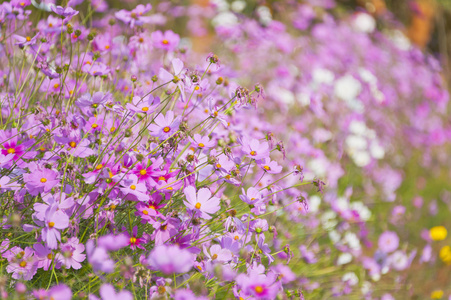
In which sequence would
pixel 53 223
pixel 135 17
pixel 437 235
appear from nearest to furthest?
1. pixel 53 223
2. pixel 135 17
3. pixel 437 235

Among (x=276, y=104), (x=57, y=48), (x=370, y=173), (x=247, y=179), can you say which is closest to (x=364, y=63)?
(x=370, y=173)

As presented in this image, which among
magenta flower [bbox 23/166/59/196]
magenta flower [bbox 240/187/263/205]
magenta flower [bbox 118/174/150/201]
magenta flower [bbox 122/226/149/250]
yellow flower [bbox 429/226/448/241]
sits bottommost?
yellow flower [bbox 429/226/448/241]

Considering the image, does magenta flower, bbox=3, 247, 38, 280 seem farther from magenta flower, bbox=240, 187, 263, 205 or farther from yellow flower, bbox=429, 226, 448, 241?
yellow flower, bbox=429, 226, 448, 241

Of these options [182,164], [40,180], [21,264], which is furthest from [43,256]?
[182,164]

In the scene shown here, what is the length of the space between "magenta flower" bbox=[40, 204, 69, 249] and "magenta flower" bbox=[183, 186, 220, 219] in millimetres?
337

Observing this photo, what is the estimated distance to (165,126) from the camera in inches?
54.6

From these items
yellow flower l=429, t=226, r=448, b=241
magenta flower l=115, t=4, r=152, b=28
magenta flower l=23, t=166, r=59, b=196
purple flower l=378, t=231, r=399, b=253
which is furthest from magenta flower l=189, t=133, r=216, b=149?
yellow flower l=429, t=226, r=448, b=241

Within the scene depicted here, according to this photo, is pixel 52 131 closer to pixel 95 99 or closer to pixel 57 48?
pixel 95 99

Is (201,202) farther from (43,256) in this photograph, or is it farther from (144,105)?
(43,256)

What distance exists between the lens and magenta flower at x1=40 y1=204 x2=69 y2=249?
44.5 inches

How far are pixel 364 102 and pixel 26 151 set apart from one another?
3.82 meters

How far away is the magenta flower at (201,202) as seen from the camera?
127 cm

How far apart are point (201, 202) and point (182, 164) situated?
13 cm

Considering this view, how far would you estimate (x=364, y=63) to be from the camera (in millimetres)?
5523
